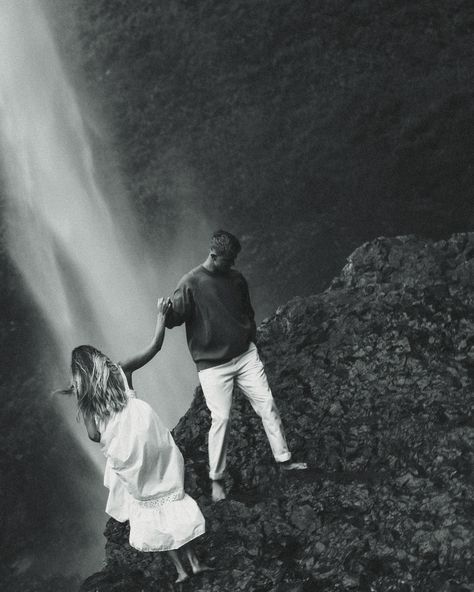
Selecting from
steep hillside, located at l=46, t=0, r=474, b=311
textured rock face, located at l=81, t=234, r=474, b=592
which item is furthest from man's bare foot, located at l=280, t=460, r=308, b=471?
steep hillside, located at l=46, t=0, r=474, b=311

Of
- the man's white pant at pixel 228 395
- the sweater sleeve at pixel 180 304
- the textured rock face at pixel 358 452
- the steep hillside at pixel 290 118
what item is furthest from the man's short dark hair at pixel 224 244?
the steep hillside at pixel 290 118

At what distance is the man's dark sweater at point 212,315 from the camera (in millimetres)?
4438

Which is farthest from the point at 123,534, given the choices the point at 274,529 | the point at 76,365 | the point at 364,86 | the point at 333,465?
the point at 364,86

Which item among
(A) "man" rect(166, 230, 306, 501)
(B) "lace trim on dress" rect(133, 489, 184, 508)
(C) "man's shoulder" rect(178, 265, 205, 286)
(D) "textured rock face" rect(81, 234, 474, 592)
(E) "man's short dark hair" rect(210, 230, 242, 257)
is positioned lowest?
(D) "textured rock face" rect(81, 234, 474, 592)

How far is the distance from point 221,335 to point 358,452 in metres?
1.47

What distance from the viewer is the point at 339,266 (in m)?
14.7

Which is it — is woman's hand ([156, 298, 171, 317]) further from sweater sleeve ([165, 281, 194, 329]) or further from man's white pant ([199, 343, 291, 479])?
man's white pant ([199, 343, 291, 479])

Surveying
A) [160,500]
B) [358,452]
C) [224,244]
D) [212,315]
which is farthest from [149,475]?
[358,452]

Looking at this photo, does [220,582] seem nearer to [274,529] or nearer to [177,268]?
[274,529]

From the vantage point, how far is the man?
443 cm

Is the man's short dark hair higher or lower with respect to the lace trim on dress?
higher

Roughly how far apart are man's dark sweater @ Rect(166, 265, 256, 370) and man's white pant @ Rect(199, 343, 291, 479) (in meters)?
0.08

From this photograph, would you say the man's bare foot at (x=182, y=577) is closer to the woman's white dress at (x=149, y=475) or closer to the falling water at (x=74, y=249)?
the woman's white dress at (x=149, y=475)

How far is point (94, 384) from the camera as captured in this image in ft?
11.8
